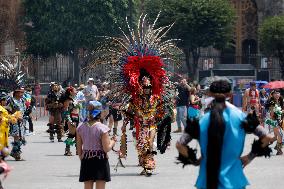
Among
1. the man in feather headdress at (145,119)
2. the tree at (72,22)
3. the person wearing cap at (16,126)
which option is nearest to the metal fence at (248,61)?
the tree at (72,22)

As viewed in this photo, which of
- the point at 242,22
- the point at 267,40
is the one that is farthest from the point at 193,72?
the point at 242,22

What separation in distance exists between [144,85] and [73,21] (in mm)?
40626

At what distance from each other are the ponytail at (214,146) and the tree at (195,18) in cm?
5357

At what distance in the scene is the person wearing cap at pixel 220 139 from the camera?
28.9 feet

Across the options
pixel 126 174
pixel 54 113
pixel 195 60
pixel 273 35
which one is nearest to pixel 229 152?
pixel 126 174

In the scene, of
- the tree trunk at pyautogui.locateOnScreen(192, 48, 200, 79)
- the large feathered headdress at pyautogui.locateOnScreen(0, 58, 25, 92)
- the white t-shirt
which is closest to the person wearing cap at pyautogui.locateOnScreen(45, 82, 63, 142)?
the white t-shirt

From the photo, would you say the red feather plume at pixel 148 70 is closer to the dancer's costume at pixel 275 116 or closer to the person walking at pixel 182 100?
the dancer's costume at pixel 275 116

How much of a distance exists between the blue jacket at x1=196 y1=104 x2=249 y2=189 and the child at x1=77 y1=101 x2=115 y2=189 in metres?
3.24

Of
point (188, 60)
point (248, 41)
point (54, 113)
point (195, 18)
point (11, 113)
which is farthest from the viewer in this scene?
point (248, 41)

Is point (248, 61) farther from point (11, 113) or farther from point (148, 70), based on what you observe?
point (148, 70)

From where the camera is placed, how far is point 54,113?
2766cm

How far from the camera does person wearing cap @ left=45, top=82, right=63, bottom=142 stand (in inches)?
1064

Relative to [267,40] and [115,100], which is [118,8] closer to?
[267,40]

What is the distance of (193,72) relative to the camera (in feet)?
220
